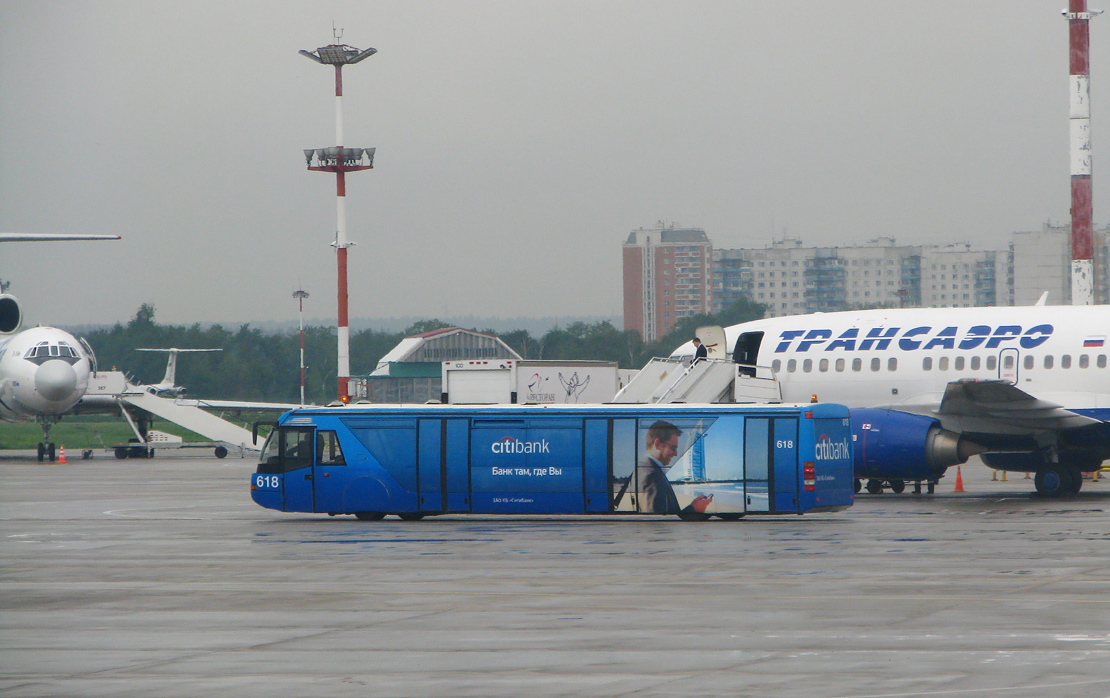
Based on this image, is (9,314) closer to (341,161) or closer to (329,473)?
(341,161)

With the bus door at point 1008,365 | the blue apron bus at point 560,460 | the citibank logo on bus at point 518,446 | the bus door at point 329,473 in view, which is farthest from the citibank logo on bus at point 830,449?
the bus door at point 329,473

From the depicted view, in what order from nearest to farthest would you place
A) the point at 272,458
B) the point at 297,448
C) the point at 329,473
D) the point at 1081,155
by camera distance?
1. the point at 329,473
2. the point at 297,448
3. the point at 272,458
4. the point at 1081,155

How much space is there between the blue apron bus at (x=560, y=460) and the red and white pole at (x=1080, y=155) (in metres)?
25.4

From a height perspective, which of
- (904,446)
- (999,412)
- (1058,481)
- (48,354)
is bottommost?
(1058,481)

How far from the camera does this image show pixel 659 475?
2556 cm

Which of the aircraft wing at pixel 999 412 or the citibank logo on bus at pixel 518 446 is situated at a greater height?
the aircraft wing at pixel 999 412

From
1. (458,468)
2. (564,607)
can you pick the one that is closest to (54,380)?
(458,468)

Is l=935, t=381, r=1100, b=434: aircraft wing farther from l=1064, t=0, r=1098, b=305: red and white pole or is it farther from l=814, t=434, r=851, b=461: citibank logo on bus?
l=1064, t=0, r=1098, b=305: red and white pole

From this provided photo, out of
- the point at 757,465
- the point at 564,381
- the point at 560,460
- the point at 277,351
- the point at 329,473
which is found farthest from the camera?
the point at 277,351

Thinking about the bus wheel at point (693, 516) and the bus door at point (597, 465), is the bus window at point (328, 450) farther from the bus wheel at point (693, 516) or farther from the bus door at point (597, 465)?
the bus wheel at point (693, 516)

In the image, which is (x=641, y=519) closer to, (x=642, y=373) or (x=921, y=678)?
(x=642, y=373)

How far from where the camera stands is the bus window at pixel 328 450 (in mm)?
26781

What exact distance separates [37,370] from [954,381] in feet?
121

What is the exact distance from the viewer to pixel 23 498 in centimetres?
3481
